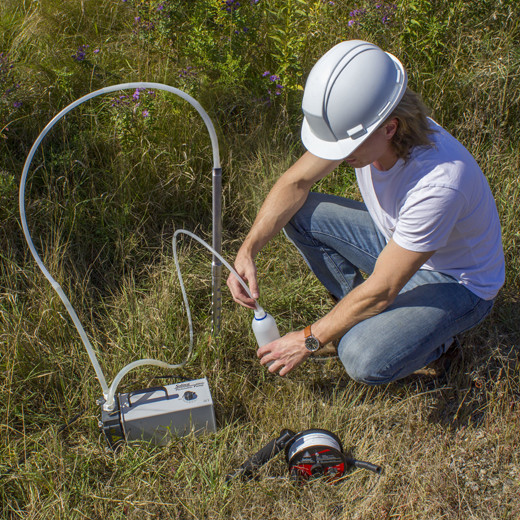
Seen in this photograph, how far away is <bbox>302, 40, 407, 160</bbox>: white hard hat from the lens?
1.87 m

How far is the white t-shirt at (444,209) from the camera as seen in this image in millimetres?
1938

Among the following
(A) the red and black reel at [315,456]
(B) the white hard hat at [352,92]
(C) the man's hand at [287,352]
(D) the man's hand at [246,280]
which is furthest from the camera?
(D) the man's hand at [246,280]

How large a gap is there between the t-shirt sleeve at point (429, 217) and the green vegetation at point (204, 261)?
33.1 inches

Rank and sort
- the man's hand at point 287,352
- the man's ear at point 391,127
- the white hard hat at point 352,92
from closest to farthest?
the white hard hat at point 352,92 < the man's ear at point 391,127 < the man's hand at point 287,352

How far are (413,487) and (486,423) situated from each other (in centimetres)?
50

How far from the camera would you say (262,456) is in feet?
7.11

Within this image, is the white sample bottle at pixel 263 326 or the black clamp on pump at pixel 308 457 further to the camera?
the white sample bottle at pixel 263 326

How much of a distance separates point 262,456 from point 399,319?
30.5 inches

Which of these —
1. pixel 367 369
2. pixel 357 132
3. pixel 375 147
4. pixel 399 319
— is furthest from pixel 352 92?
pixel 367 369

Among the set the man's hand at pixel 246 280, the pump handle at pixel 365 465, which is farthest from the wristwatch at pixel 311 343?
the pump handle at pixel 365 465

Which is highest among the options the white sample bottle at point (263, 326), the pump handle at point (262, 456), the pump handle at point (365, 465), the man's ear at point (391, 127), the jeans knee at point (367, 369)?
the man's ear at point (391, 127)

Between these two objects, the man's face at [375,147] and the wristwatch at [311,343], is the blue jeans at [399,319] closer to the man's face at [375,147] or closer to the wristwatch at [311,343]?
the wristwatch at [311,343]

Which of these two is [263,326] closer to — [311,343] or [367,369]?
[311,343]

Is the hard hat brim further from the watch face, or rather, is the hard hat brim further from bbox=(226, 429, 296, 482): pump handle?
bbox=(226, 429, 296, 482): pump handle
